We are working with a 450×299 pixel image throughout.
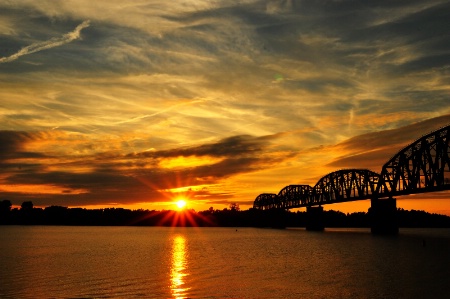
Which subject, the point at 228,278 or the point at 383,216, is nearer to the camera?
the point at 228,278

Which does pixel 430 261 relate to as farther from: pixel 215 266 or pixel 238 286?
pixel 238 286

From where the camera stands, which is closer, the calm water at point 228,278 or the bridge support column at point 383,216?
the calm water at point 228,278

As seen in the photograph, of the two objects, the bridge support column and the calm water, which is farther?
the bridge support column

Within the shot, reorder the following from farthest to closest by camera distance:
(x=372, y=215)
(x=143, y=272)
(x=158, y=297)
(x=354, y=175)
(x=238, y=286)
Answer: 1. (x=354, y=175)
2. (x=372, y=215)
3. (x=143, y=272)
4. (x=238, y=286)
5. (x=158, y=297)

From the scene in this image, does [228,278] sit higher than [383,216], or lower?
lower

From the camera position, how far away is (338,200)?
6457 inches

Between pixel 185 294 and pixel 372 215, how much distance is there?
111 m

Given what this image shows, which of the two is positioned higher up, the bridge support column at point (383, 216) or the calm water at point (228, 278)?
the bridge support column at point (383, 216)

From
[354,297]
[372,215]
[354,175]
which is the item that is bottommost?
[354,297]

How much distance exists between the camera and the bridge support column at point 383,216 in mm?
133125

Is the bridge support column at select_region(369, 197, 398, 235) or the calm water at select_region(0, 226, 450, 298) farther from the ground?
the bridge support column at select_region(369, 197, 398, 235)

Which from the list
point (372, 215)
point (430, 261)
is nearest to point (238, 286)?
point (430, 261)

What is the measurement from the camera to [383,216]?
137 meters

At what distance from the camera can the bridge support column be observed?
437 feet
